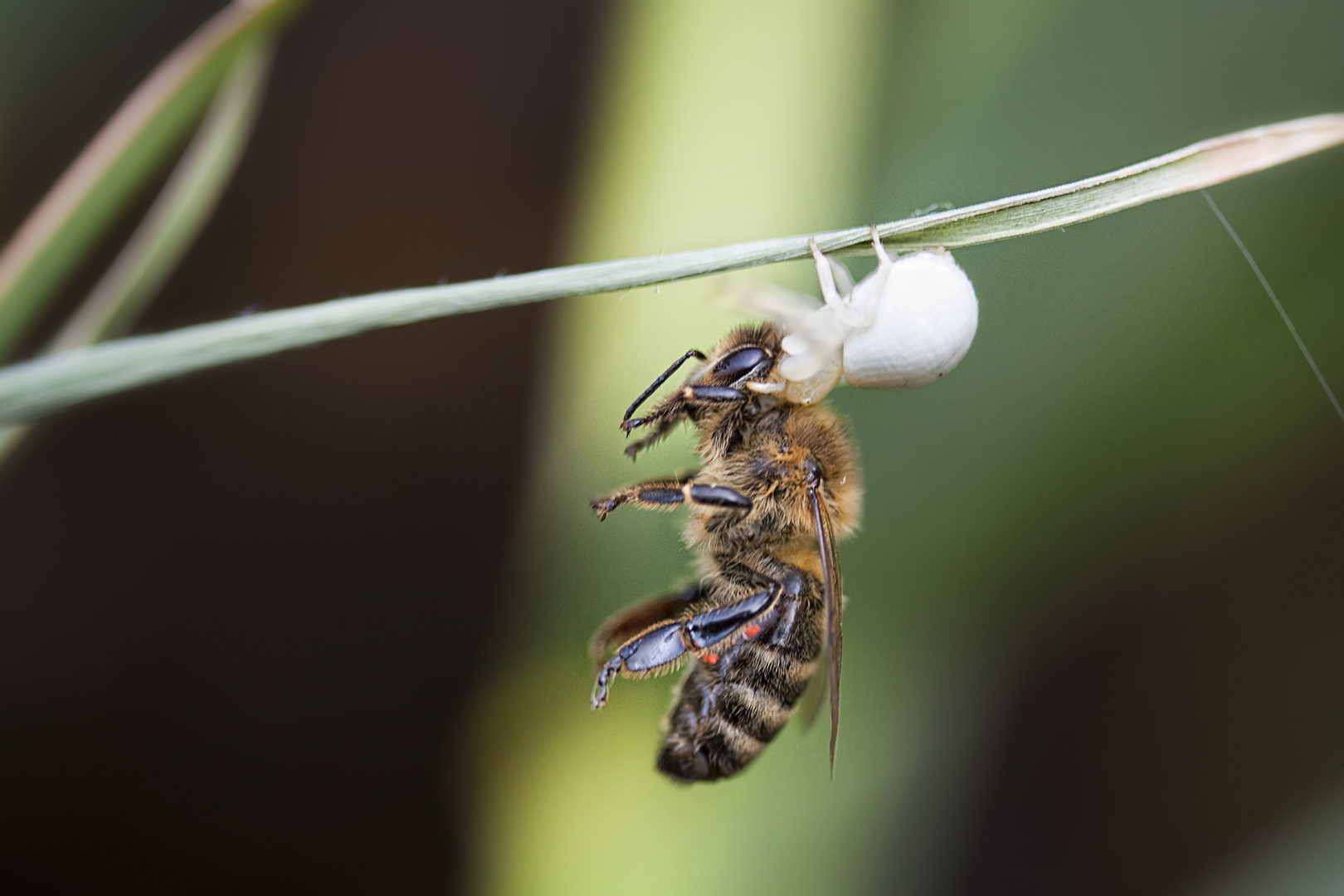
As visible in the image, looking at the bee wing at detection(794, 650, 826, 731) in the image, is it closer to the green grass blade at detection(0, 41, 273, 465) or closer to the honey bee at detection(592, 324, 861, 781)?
the honey bee at detection(592, 324, 861, 781)

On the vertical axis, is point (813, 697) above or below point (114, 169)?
below

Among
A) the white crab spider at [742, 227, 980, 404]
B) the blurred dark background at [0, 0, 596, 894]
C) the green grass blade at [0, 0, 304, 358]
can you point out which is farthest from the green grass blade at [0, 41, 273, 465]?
the blurred dark background at [0, 0, 596, 894]

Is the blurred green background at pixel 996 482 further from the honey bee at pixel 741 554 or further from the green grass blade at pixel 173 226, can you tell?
the green grass blade at pixel 173 226

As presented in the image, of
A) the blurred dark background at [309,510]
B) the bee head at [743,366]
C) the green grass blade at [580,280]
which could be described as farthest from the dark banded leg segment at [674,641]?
the blurred dark background at [309,510]

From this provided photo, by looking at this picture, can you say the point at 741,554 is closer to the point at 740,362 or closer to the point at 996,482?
the point at 740,362

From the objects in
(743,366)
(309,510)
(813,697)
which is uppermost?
(309,510)

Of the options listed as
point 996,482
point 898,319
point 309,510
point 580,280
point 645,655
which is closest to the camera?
point 580,280

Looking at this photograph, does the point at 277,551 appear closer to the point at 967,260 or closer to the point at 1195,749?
the point at 967,260

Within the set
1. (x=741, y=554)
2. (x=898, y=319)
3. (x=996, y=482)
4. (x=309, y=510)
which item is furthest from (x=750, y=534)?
(x=309, y=510)
